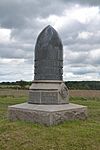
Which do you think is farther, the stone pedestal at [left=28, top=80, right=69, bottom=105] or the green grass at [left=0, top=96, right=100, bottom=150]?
the stone pedestal at [left=28, top=80, right=69, bottom=105]

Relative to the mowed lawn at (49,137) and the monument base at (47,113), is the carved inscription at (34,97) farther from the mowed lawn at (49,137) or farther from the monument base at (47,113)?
the mowed lawn at (49,137)

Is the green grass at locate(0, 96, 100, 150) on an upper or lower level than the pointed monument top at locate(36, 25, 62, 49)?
lower

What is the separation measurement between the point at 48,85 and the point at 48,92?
251 millimetres

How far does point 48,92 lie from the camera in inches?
341

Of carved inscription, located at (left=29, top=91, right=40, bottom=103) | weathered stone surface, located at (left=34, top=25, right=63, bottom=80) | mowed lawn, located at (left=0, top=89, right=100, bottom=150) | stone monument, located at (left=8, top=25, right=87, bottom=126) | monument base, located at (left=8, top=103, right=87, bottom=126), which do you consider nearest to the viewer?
mowed lawn, located at (left=0, top=89, right=100, bottom=150)

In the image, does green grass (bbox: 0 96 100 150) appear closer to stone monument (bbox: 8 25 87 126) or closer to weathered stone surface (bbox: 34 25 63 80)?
stone monument (bbox: 8 25 87 126)

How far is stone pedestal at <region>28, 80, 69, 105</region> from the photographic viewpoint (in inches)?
341

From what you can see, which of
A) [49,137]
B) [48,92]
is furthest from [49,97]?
[49,137]

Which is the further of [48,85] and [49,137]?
[48,85]

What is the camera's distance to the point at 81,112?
8953 millimetres

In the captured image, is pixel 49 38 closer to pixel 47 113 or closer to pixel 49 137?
pixel 47 113

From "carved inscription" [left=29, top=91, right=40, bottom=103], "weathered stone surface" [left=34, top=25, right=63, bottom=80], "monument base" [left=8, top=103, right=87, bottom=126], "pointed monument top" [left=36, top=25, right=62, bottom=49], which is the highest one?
"pointed monument top" [left=36, top=25, right=62, bottom=49]

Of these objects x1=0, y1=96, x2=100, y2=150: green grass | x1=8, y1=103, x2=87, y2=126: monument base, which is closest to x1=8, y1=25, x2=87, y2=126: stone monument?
x1=8, y1=103, x2=87, y2=126: monument base

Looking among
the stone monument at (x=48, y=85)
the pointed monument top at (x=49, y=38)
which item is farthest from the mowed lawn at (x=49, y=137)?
the pointed monument top at (x=49, y=38)
